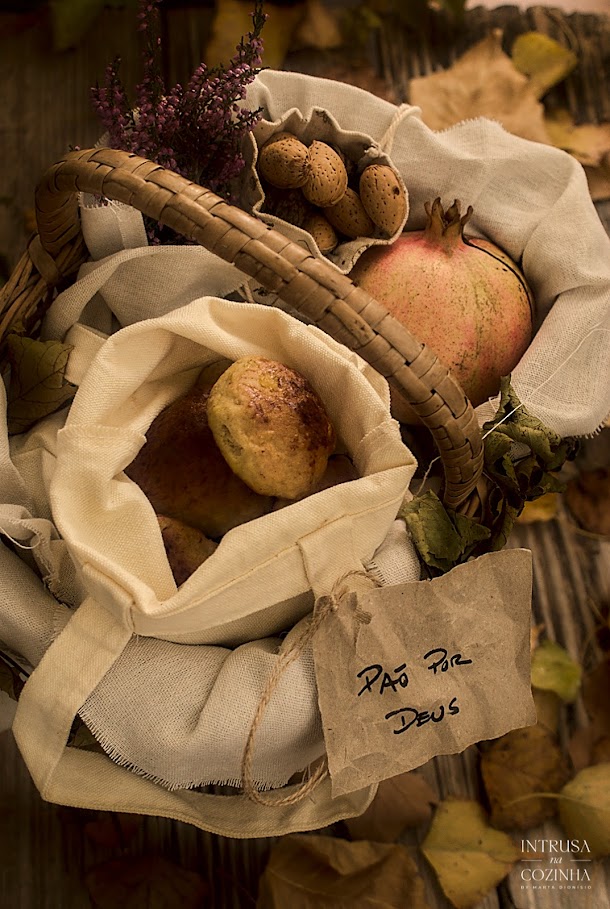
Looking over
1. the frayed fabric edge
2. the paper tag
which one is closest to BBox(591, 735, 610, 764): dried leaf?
the paper tag

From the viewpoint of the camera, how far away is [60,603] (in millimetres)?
713

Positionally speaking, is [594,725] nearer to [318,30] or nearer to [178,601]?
[178,601]

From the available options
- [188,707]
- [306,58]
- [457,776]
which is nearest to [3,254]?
[306,58]

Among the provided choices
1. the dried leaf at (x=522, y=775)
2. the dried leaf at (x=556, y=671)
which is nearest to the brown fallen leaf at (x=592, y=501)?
the dried leaf at (x=556, y=671)

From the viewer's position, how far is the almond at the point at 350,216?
0.88 m

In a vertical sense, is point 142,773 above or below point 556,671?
above

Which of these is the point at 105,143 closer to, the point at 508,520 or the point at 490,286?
the point at 490,286

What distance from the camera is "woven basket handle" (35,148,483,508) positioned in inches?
23.2

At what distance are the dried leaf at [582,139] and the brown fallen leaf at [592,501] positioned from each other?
18.1 inches

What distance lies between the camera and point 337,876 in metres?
0.93

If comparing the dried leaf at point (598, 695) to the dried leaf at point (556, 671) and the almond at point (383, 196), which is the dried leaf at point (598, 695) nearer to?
the dried leaf at point (556, 671)

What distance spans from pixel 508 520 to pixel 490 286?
0.26m

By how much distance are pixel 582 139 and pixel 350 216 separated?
0.58 meters

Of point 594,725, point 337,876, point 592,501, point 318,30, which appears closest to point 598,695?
point 594,725
